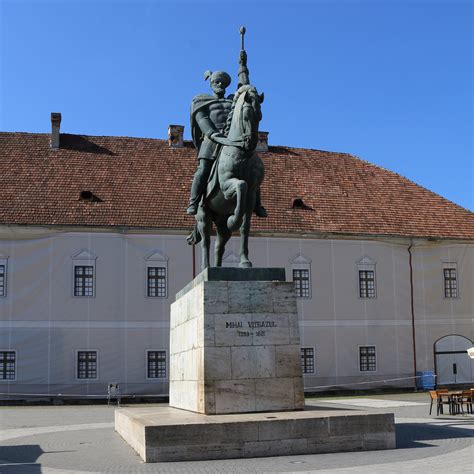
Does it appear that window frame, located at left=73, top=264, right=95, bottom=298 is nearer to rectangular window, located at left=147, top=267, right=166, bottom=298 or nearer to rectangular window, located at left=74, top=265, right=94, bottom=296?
rectangular window, located at left=74, top=265, right=94, bottom=296

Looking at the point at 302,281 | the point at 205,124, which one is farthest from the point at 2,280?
the point at 205,124

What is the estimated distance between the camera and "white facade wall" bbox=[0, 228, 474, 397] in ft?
94.7

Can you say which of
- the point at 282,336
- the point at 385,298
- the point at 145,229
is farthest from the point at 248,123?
the point at 385,298

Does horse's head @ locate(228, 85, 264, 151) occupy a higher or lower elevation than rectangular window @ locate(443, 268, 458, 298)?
higher

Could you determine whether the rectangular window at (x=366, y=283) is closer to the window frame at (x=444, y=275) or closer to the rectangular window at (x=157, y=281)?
the window frame at (x=444, y=275)

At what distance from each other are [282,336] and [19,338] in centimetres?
1984

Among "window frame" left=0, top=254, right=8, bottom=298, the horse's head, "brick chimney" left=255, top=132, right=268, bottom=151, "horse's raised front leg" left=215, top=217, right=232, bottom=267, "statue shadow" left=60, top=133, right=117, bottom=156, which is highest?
"brick chimney" left=255, top=132, right=268, bottom=151

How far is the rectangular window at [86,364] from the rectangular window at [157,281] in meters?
3.48

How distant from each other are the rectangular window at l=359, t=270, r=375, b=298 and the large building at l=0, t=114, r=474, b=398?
60 millimetres

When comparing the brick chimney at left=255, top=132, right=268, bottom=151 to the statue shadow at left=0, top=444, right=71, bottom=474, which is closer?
the statue shadow at left=0, top=444, right=71, bottom=474

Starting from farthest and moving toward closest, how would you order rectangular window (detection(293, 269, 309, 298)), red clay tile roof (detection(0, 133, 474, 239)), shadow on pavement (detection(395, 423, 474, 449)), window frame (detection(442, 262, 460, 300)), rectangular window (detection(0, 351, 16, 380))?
window frame (detection(442, 262, 460, 300)) → rectangular window (detection(293, 269, 309, 298)) → red clay tile roof (detection(0, 133, 474, 239)) → rectangular window (detection(0, 351, 16, 380)) → shadow on pavement (detection(395, 423, 474, 449))

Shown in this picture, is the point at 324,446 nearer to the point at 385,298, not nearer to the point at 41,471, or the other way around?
the point at 41,471

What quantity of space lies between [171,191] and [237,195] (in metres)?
21.1

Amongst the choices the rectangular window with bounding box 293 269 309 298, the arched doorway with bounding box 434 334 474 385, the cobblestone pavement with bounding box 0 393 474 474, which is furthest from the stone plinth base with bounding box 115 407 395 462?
the arched doorway with bounding box 434 334 474 385
